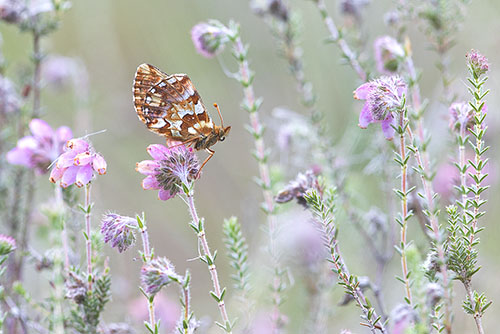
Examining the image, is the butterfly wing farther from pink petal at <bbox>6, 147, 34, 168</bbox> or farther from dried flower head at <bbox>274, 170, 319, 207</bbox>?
pink petal at <bbox>6, 147, 34, 168</bbox>

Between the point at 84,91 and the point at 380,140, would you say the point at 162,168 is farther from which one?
the point at 84,91

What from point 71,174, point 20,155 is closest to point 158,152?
point 71,174

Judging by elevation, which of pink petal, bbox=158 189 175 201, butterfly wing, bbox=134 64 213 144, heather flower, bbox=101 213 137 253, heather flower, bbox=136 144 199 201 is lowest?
heather flower, bbox=101 213 137 253

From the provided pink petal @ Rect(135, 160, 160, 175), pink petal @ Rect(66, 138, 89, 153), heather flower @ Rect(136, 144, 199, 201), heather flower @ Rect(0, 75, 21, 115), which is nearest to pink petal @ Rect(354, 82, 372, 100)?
heather flower @ Rect(136, 144, 199, 201)

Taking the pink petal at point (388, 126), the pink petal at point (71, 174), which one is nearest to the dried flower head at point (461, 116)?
the pink petal at point (388, 126)

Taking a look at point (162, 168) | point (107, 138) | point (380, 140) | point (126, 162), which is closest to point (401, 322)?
point (162, 168)
